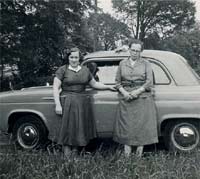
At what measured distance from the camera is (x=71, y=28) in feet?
53.8

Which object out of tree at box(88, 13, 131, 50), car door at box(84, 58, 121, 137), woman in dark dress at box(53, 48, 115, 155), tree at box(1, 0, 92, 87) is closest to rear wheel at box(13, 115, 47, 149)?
woman in dark dress at box(53, 48, 115, 155)

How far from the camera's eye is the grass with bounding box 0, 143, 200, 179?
4621 millimetres

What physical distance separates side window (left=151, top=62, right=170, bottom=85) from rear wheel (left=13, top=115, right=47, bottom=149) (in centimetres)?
188

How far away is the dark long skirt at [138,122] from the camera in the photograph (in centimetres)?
560

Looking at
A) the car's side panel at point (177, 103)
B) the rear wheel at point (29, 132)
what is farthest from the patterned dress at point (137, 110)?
the rear wheel at point (29, 132)

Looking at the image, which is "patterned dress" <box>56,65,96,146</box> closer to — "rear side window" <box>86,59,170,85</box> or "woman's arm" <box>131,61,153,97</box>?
"rear side window" <box>86,59,170,85</box>

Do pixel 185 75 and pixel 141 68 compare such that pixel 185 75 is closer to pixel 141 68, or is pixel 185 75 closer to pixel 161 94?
pixel 161 94

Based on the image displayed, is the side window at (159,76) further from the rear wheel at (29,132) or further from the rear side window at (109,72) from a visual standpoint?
the rear wheel at (29,132)

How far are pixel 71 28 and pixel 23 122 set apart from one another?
33.6 ft

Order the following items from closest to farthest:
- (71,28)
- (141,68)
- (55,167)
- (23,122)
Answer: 1. (55,167)
2. (141,68)
3. (23,122)
4. (71,28)

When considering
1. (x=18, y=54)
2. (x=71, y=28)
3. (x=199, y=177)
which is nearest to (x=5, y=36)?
(x=18, y=54)

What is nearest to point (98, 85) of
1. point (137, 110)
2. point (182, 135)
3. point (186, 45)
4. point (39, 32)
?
point (137, 110)

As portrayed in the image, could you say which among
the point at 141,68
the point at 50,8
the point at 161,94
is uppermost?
the point at 50,8

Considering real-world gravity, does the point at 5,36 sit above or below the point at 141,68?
above
